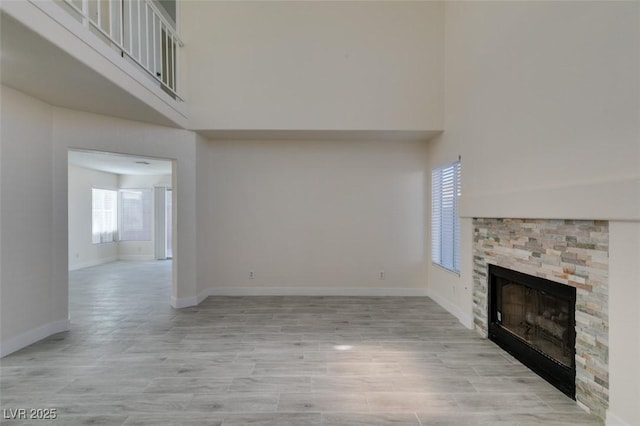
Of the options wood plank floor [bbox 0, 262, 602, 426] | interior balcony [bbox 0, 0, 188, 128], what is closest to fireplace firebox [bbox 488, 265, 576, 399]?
wood plank floor [bbox 0, 262, 602, 426]

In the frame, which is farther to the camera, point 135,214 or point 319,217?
point 135,214

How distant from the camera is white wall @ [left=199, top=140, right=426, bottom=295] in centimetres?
513

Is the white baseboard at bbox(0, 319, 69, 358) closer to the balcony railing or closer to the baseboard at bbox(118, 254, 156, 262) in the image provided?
the balcony railing

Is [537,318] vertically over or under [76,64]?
under

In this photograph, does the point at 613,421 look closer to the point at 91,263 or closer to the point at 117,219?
the point at 91,263

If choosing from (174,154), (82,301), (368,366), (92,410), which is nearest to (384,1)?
(174,154)

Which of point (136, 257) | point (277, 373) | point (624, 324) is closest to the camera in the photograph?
point (624, 324)

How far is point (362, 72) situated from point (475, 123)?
1.83 meters

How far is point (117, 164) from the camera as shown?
7441mm

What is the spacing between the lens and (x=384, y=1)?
448 cm

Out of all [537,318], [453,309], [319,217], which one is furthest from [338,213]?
[537,318]

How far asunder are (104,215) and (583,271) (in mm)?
10666

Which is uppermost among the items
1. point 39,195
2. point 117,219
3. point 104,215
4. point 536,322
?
point 39,195

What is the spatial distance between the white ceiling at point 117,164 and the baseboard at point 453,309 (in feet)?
18.6
